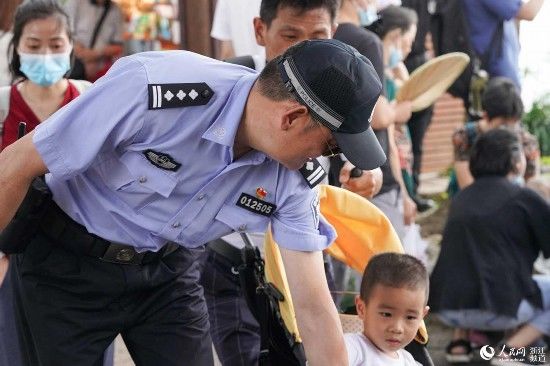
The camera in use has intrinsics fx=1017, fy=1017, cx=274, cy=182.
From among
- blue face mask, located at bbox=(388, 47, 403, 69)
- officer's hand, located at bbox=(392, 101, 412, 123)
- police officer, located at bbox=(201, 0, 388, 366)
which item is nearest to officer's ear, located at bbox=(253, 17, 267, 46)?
police officer, located at bbox=(201, 0, 388, 366)

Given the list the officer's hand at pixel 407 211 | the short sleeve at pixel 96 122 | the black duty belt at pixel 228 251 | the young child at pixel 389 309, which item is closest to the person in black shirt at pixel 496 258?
the officer's hand at pixel 407 211

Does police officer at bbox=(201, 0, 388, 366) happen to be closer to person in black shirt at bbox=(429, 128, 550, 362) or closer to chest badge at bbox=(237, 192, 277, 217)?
chest badge at bbox=(237, 192, 277, 217)

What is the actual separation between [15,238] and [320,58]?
3.19ft

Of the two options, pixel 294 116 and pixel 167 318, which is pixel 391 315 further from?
pixel 294 116

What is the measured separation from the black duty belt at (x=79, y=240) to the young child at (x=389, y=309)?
0.87 metres

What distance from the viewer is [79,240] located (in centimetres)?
275

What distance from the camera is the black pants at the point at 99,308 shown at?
281 centimetres

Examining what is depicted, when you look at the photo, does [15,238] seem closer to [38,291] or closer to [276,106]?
[38,291]

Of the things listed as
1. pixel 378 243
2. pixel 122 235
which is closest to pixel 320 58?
pixel 122 235

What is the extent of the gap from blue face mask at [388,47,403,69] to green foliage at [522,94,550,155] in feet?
10.4

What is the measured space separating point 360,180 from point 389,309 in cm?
52

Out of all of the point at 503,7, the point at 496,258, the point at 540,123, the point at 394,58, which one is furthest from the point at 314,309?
the point at 540,123

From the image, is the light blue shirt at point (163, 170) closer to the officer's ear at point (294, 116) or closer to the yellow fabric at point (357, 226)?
the officer's ear at point (294, 116)

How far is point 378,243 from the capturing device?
345 centimetres
